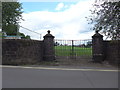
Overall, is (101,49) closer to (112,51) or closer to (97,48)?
(97,48)

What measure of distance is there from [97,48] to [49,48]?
3712 mm

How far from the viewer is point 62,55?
12477mm

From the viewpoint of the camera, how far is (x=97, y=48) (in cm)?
1159

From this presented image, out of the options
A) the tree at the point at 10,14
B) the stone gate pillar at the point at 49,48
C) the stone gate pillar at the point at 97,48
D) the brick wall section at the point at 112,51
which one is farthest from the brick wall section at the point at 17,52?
the tree at the point at 10,14

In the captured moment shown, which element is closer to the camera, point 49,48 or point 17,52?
point 17,52

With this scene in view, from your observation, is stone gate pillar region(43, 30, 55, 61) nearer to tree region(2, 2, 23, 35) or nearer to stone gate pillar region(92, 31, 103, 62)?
stone gate pillar region(92, 31, 103, 62)

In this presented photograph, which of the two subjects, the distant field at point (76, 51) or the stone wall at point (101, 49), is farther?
the distant field at point (76, 51)

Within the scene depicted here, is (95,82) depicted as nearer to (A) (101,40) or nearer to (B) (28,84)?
(B) (28,84)

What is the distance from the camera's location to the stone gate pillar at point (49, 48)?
38.8 ft

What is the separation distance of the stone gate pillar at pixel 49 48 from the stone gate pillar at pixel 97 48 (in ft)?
10.5

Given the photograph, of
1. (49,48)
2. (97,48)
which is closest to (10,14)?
(49,48)

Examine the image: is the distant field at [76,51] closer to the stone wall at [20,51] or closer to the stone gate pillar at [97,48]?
the stone gate pillar at [97,48]

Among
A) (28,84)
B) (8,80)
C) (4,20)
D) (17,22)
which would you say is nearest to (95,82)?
(28,84)

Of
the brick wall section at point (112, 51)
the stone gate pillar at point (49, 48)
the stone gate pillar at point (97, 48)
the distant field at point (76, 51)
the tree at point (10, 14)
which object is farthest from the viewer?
the tree at point (10, 14)
